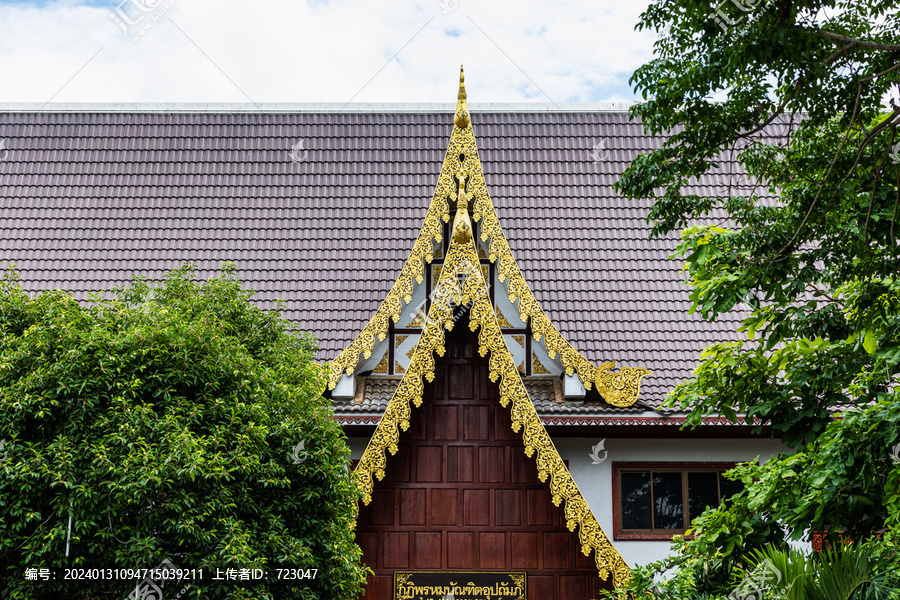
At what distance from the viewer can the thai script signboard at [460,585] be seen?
961 cm

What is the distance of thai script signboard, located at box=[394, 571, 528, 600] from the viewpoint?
961cm

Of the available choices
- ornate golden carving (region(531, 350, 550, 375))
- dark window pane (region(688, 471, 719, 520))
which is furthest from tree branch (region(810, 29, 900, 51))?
dark window pane (region(688, 471, 719, 520))

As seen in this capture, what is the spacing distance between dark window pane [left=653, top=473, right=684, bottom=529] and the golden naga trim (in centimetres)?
142

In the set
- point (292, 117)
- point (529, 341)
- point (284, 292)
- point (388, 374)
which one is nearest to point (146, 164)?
point (292, 117)

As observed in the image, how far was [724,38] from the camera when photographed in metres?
6.40

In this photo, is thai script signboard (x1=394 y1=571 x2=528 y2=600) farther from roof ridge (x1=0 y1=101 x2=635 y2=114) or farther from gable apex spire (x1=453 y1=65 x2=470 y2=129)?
roof ridge (x1=0 y1=101 x2=635 y2=114)

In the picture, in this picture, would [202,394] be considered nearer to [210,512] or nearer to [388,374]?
[210,512]

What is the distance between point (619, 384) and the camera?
9.67m

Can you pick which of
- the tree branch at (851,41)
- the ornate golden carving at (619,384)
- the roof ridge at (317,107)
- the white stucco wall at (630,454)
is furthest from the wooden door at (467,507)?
the roof ridge at (317,107)

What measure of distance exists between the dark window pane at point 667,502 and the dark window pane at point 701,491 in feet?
0.44

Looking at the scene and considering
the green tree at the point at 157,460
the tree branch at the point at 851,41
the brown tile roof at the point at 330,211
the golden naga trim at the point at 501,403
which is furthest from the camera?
the brown tile roof at the point at 330,211

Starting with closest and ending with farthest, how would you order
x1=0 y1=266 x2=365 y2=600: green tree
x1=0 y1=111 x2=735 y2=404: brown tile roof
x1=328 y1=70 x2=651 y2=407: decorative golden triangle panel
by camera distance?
x1=0 y1=266 x2=365 y2=600: green tree → x1=328 y1=70 x2=651 y2=407: decorative golden triangle panel → x1=0 y1=111 x2=735 y2=404: brown tile roof

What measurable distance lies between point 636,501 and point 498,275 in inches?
127

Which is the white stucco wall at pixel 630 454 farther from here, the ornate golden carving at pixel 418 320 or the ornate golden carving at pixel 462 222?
the ornate golden carving at pixel 462 222
